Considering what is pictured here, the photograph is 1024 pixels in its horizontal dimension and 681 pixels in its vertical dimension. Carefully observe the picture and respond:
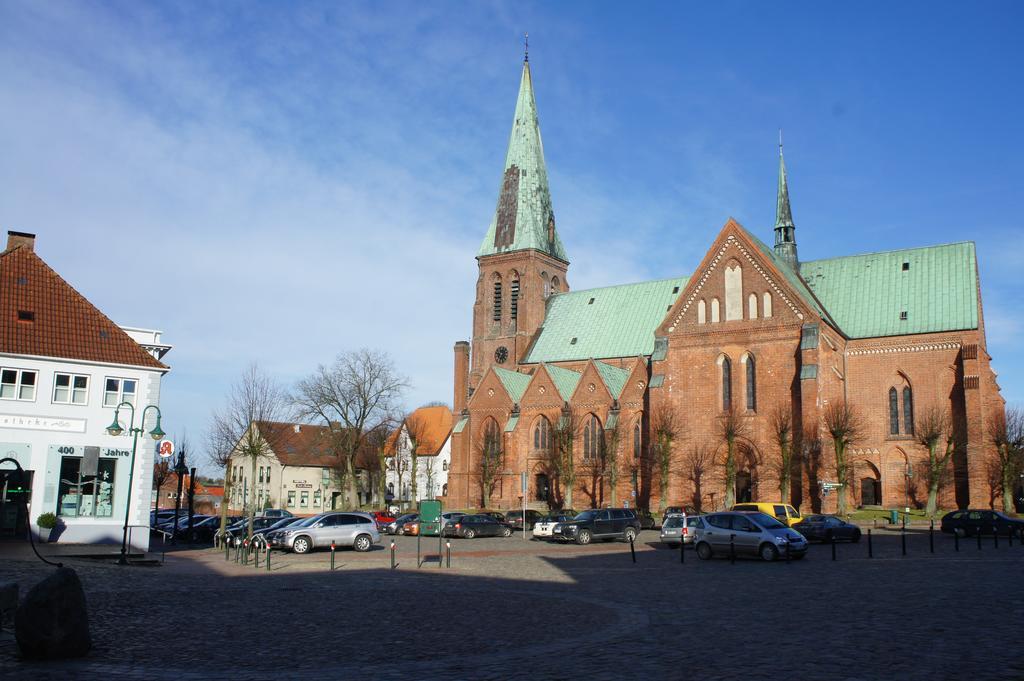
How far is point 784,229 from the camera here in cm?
7131

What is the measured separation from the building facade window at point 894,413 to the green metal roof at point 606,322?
1976 centimetres

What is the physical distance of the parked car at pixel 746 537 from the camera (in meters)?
29.9

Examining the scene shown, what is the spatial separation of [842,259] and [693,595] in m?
54.3

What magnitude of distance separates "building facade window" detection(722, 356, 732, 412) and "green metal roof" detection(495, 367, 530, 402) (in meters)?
18.1

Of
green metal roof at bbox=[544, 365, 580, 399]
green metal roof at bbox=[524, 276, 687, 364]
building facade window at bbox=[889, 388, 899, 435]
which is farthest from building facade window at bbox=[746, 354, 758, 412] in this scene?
green metal roof at bbox=[544, 365, 580, 399]

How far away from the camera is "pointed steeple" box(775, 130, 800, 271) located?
70750 mm

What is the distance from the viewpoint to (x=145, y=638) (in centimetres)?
1407

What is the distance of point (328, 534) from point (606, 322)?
152ft

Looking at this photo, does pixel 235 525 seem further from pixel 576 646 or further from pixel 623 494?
pixel 576 646

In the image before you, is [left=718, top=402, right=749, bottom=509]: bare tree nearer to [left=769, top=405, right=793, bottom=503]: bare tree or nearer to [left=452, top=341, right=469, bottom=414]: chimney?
[left=769, top=405, right=793, bottom=503]: bare tree

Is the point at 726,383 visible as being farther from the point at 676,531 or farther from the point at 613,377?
the point at 676,531

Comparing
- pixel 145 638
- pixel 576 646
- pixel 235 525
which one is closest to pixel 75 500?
pixel 235 525

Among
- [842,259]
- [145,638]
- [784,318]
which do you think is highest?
[842,259]

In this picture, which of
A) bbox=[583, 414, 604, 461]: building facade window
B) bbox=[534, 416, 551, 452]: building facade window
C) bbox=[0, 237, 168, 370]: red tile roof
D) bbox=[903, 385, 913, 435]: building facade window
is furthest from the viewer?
bbox=[534, 416, 551, 452]: building facade window
